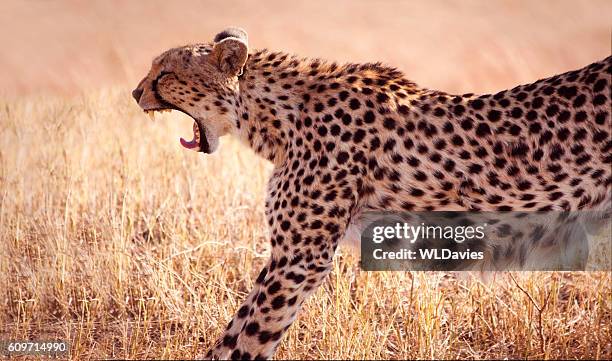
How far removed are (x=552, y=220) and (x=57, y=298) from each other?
2337 mm

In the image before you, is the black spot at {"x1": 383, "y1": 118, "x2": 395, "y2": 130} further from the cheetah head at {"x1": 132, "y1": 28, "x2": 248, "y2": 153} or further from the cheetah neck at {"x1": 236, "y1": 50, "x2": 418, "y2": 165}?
the cheetah head at {"x1": 132, "y1": 28, "x2": 248, "y2": 153}

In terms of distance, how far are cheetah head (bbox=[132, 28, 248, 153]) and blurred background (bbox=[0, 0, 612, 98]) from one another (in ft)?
18.0

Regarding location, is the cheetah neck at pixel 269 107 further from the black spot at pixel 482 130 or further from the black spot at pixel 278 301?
the black spot at pixel 482 130

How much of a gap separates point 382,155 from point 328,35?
28.7ft

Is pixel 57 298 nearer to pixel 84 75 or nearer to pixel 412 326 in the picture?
pixel 412 326

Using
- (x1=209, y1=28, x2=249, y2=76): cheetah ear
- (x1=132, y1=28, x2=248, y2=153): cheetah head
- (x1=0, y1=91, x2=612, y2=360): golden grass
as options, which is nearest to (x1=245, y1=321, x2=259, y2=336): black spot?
(x1=0, y1=91, x2=612, y2=360): golden grass

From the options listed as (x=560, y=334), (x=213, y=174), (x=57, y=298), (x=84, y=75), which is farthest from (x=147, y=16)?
(x=560, y=334)

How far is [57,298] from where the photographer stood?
539 cm

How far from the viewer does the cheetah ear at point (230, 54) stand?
4.60 metres

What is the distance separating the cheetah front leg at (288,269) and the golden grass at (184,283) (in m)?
0.49

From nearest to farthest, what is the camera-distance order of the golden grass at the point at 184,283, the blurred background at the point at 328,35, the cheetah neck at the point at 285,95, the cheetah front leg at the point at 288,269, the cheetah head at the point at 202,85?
the cheetah front leg at the point at 288,269 → the cheetah neck at the point at 285,95 → the cheetah head at the point at 202,85 → the golden grass at the point at 184,283 → the blurred background at the point at 328,35

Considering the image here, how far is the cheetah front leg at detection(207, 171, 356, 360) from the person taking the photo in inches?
168

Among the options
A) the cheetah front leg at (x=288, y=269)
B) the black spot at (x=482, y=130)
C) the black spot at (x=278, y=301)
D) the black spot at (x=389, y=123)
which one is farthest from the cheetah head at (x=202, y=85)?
the black spot at (x=482, y=130)

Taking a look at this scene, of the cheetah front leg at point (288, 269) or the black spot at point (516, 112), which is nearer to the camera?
the cheetah front leg at point (288, 269)
